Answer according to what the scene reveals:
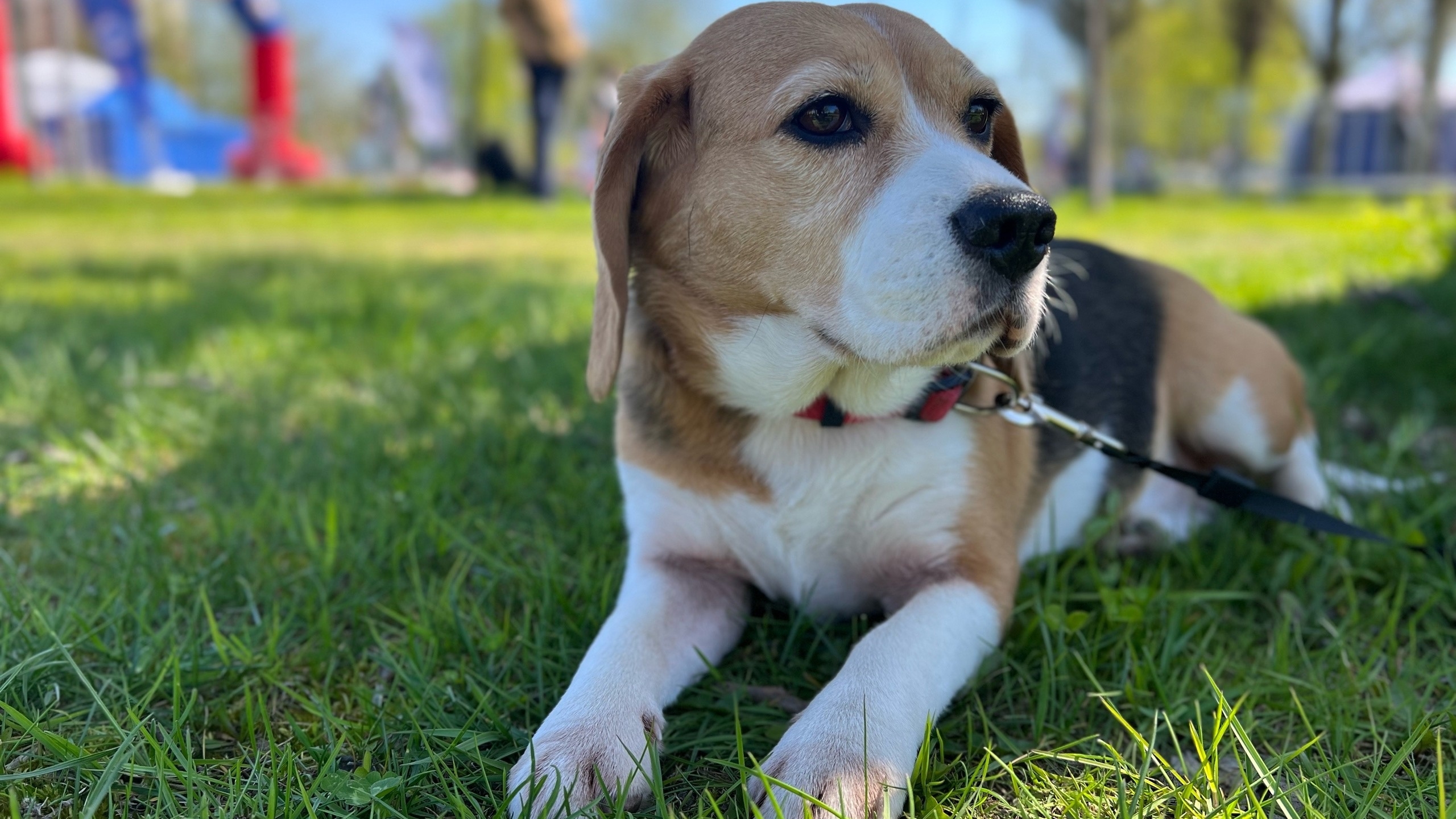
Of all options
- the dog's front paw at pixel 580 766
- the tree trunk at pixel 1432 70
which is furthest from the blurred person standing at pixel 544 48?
the tree trunk at pixel 1432 70

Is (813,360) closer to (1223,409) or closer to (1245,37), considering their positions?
(1223,409)

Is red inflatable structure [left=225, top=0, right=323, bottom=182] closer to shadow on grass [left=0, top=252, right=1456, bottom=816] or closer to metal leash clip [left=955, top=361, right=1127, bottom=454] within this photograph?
shadow on grass [left=0, top=252, right=1456, bottom=816]

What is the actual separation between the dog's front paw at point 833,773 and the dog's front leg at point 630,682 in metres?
0.24

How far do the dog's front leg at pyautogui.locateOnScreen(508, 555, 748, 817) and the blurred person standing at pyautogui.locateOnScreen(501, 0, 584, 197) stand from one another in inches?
641

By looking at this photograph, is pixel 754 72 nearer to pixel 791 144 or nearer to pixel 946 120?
pixel 791 144

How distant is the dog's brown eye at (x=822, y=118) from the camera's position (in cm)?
223

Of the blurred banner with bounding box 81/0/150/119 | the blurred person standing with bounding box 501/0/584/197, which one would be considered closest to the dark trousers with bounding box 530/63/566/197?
the blurred person standing with bounding box 501/0/584/197

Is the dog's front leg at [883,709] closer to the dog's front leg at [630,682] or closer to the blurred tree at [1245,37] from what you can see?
the dog's front leg at [630,682]

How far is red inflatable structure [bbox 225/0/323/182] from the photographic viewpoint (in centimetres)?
2773

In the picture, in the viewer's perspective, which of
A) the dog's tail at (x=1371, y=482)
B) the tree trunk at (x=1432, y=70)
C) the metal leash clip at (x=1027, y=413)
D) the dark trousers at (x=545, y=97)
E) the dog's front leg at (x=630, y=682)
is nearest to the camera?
the dog's front leg at (x=630, y=682)

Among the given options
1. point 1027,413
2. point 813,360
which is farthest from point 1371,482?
point 813,360

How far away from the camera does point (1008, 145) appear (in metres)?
2.75

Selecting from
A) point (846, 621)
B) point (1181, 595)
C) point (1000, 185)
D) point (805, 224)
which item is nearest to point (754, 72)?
point (805, 224)

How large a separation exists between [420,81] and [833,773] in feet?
88.6
